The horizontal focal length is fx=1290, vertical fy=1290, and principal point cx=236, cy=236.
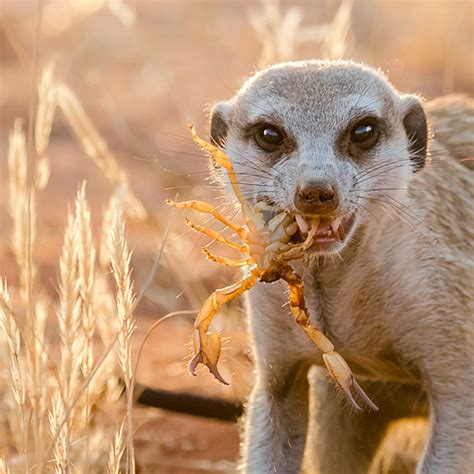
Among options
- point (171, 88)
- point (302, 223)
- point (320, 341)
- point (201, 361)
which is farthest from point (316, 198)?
point (171, 88)

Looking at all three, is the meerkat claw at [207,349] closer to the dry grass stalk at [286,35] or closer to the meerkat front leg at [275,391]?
the meerkat front leg at [275,391]

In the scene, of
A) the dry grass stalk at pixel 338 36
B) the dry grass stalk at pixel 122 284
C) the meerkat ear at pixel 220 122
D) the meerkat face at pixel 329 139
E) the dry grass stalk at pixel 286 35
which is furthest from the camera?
the dry grass stalk at pixel 286 35

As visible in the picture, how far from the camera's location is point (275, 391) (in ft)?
13.1

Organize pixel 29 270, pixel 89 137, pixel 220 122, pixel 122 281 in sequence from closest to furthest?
pixel 122 281
pixel 29 270
pixel 220 122
pixel 89 137

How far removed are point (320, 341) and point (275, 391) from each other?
2.35ft

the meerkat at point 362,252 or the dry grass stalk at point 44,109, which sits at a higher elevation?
the dry grass stalk at point 44,109

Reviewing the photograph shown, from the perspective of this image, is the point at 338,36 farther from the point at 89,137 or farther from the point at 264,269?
the point at 264,269

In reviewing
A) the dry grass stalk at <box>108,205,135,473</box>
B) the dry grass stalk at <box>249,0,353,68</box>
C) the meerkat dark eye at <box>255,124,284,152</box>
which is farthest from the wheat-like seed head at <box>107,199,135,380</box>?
the dry grass stalk at <box>249,0,353,68</box>

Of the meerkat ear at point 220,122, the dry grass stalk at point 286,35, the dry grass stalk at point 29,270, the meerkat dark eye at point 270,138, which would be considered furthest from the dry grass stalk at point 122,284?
the dry grass stalk at point 286,35

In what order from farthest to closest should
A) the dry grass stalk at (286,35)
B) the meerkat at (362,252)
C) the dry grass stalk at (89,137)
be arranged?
the dry grass stalk at (286,35), the dry grass stalk at (89,137), the meerkat at (362,252)

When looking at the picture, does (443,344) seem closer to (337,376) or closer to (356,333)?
(356,333)

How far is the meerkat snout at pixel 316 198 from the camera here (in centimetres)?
317

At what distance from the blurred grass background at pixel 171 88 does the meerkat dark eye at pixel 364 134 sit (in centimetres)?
56

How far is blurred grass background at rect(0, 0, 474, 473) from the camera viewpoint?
5094 mm
